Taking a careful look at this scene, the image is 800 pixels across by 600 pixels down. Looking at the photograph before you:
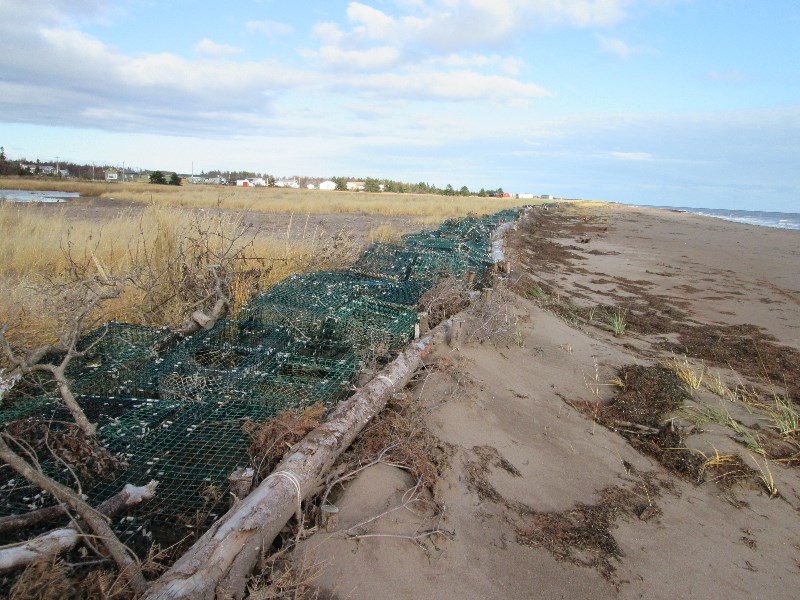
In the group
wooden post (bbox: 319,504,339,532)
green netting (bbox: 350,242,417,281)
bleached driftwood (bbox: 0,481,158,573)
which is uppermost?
green netting (bbox: 350,242,417,281)

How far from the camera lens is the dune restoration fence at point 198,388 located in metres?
2.02

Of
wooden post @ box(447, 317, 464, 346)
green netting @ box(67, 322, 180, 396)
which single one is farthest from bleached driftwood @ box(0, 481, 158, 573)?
wooden post @ box(447, 317, 464, 346)

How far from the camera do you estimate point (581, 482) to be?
2568 mm

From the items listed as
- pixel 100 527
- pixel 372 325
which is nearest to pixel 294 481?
pixel 100 527

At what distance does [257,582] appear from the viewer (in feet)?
5.16

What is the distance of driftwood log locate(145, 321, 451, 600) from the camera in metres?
1.42

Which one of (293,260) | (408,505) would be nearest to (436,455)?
(408,505)

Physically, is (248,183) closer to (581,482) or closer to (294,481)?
(581,482)

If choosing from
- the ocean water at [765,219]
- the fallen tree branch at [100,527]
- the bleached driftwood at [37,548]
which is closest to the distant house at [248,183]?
the ocean water at [765,219]

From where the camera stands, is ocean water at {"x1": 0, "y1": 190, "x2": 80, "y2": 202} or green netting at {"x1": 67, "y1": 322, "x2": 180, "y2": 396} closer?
green netting at {"x1": 67, "y1": 322, "x2": 180, "y2": 396}

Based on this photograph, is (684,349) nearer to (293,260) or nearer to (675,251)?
(293,260)

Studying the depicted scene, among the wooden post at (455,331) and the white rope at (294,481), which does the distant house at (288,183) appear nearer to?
the wooden post at (455,331)

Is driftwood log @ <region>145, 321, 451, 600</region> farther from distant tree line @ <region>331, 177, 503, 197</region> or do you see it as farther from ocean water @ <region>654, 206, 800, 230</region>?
distant tree line @ <region>331, 177, 503, 197</region>

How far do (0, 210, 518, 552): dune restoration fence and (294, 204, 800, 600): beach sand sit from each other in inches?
21.0
